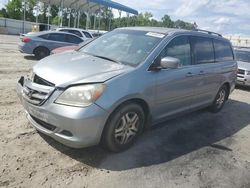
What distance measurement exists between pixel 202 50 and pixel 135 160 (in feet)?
9.59

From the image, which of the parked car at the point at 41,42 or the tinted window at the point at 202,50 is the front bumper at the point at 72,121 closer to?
the tinted window at the point at 202,50

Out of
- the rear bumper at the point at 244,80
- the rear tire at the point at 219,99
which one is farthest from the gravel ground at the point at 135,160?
the rear bumper at the point at 244,80

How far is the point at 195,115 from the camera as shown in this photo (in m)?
6.73

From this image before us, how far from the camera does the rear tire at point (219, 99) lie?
22.7ft

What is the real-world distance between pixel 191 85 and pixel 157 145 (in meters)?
1.36

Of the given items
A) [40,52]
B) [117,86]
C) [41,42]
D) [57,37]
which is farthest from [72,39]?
[117,86]

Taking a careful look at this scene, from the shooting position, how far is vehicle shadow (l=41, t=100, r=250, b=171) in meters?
4.04

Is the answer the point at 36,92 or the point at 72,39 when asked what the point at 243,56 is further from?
the point at 36,92

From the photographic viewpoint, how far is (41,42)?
13.5 m

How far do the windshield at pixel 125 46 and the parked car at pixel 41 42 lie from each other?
28.4 ft

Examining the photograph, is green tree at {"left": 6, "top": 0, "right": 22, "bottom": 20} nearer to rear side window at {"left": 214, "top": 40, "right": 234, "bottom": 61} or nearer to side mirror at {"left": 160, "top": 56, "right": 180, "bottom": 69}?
rear side window at {"left": 214, "top": 40, "right": 234, "bottom": 61}

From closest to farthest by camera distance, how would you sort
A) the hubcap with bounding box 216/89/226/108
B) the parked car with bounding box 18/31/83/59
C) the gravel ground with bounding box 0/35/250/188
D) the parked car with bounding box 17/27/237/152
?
the gravel ground with bounding box 0/35/250/188 < the parked car with bounding box 17/27/237/152 < the hubcap with bounding box 216/89/226/108 < the parked car with bounding box 18/31/83/59

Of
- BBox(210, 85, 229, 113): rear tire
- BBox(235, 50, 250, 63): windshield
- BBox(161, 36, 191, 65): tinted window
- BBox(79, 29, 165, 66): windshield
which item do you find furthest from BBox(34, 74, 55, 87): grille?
BBox(235, 50, 250, 63): windshield

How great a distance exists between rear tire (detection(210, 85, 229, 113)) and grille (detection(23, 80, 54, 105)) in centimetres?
440
